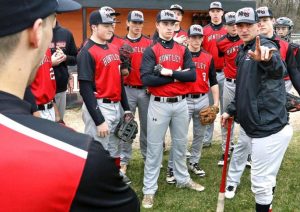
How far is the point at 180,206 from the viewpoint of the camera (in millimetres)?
4555

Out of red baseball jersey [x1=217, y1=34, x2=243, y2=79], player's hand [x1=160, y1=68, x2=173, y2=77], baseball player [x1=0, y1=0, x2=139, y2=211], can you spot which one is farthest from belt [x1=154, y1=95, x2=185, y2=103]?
baseball player [x1=0, y1=0, x2=139, y2=211]

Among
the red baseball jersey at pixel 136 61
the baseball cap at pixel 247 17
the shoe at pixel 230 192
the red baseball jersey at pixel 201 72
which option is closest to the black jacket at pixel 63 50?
the red baseball jersey at pixel 136 61

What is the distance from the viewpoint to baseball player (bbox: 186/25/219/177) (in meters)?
5.43

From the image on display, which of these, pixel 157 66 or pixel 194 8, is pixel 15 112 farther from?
pixel 194 8

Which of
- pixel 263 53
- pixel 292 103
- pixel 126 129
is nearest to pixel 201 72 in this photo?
pixel 126 129

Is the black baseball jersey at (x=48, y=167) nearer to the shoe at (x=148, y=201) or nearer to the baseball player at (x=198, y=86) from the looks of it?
the shoe at (x=148, y=201)

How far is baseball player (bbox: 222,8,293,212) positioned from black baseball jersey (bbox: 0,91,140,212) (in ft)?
9.11

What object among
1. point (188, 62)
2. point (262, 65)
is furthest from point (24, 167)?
point (188, 62)

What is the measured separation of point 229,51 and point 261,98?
2752 millimetres

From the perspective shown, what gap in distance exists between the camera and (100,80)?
181 inches

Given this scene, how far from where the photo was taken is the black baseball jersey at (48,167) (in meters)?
0.89

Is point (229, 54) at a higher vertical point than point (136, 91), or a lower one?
higher

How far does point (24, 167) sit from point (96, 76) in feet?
12.3

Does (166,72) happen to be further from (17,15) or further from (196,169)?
(17,15)
